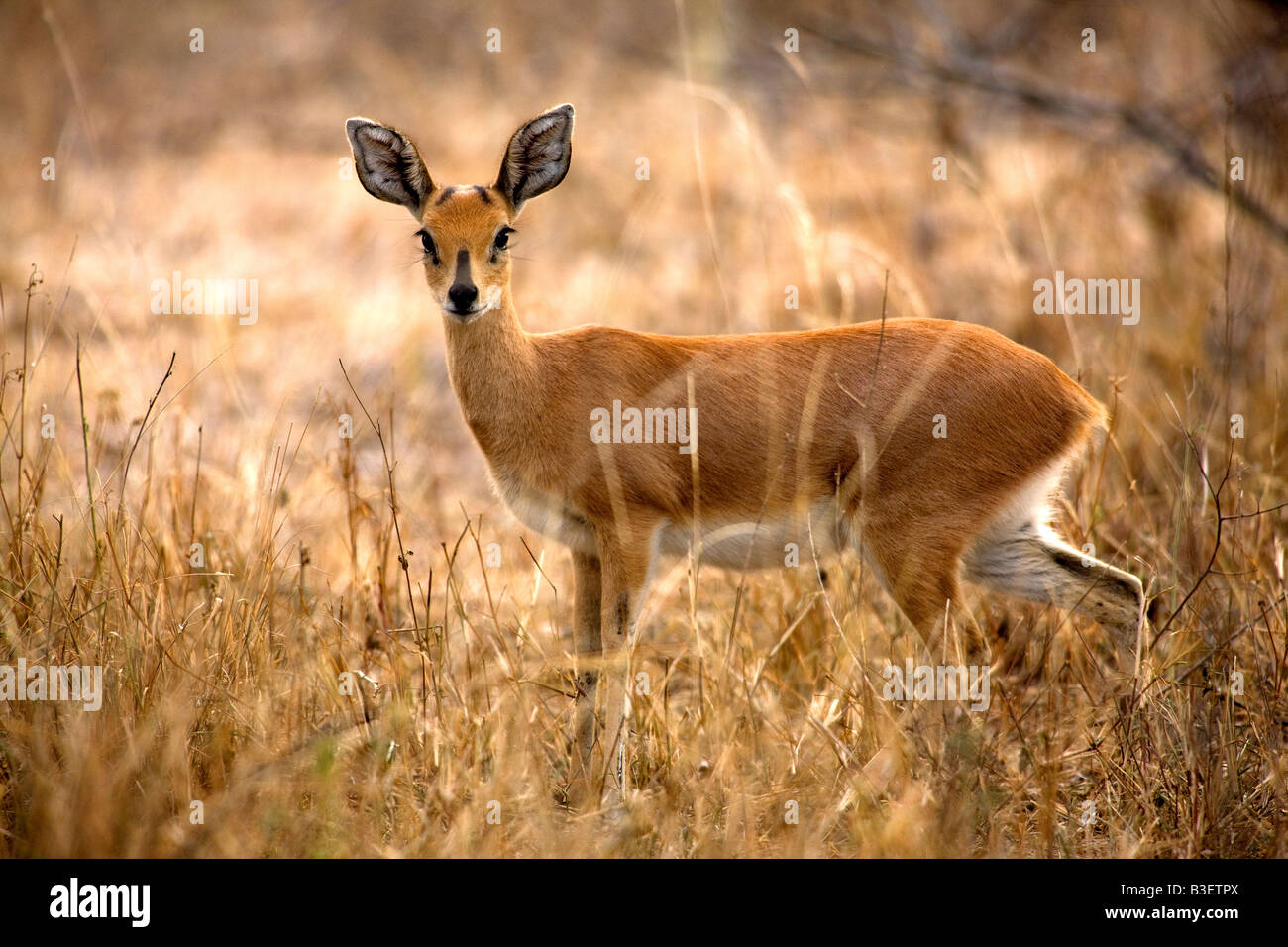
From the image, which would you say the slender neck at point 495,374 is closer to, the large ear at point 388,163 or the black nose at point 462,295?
the black nose at point 462,295

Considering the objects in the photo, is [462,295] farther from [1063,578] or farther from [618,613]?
[1063,578]

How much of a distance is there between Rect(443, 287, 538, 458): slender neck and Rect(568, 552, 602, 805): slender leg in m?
0.62

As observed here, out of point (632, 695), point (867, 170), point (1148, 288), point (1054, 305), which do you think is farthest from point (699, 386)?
point (867, 170)

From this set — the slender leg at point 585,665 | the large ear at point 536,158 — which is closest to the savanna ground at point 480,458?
the slender leg at point 585,665

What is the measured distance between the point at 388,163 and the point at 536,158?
0.61 meters

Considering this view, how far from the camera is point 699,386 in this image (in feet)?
16.5

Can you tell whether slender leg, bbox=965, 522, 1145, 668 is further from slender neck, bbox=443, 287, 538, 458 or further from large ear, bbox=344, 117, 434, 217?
large ear, bbox=344, 117, 434, 217

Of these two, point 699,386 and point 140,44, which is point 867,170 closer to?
point 699,386

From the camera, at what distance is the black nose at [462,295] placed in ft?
15.0

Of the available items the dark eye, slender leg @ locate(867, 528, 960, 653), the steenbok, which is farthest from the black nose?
slender leg @ locate(867, 528, 960, 653)

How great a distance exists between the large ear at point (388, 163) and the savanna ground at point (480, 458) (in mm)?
328

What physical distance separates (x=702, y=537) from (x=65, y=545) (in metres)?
2.66

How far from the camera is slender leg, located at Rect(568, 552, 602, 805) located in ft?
15.0

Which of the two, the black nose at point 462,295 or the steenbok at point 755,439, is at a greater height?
the black nose at point 462,295
